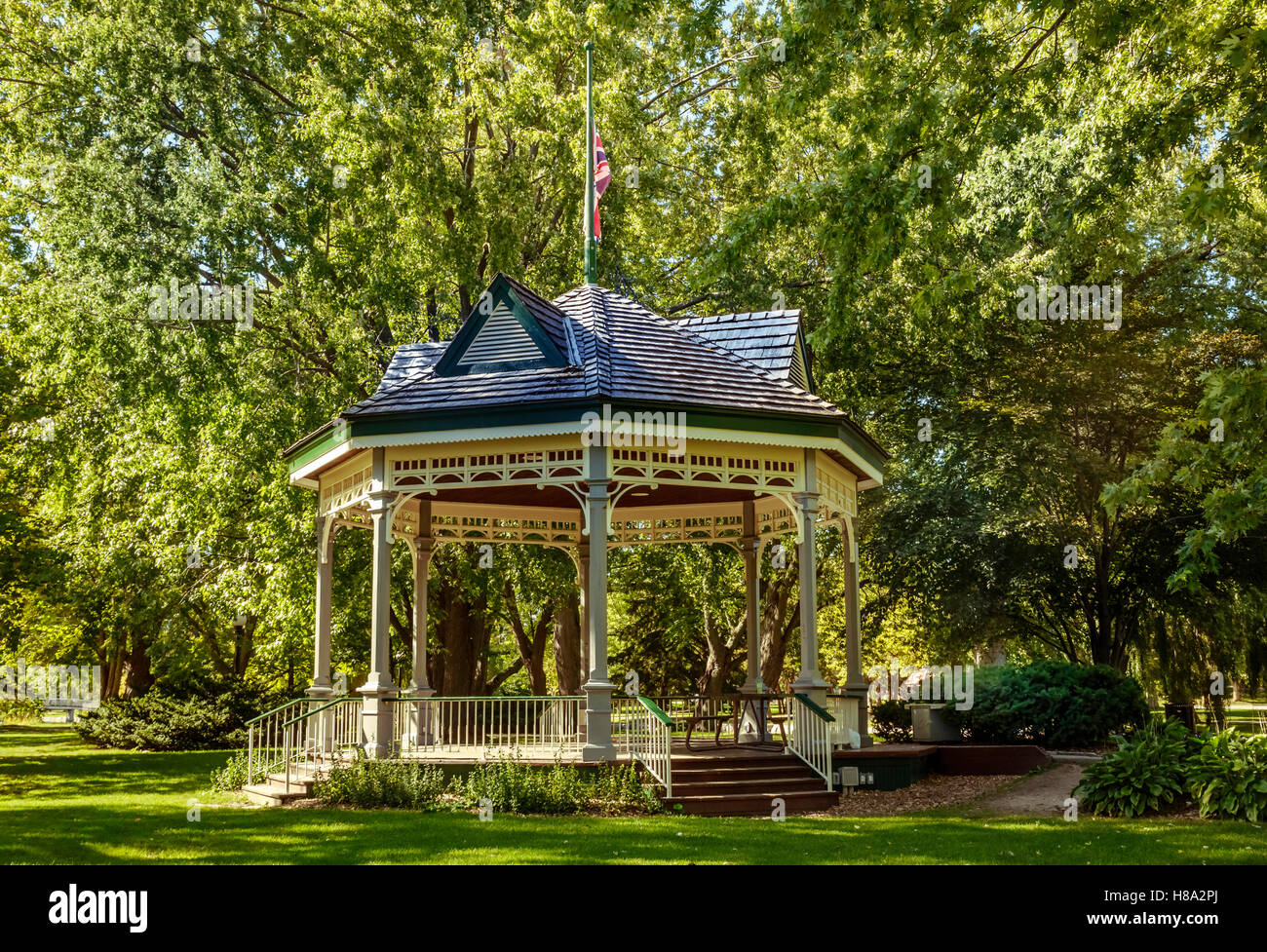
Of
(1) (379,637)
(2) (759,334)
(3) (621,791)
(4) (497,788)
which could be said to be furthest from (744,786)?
(2) (759,334)

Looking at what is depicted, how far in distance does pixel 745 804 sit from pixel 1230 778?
5.60 m

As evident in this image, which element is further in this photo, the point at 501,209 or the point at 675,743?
the point at 501,209

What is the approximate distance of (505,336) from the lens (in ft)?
54.0

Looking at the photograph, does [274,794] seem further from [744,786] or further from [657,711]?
[744,786]

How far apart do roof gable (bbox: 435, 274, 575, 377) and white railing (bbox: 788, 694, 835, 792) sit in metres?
5.97

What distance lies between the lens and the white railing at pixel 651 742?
1375 cm

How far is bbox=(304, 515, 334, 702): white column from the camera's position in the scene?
1740 cm

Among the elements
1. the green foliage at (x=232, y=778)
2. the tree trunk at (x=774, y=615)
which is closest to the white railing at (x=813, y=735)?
the green foliage at (x=232, y=778)

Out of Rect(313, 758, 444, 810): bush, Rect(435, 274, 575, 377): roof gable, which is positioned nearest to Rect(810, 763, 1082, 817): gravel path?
Rect(313, 758, 444, 810): bush

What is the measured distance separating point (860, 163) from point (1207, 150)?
71.4 feet

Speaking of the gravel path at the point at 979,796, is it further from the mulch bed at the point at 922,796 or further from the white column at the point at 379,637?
the white column at the point at 379,637

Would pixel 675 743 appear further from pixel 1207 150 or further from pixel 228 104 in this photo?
pixel 1207 150

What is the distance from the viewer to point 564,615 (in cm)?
2806
